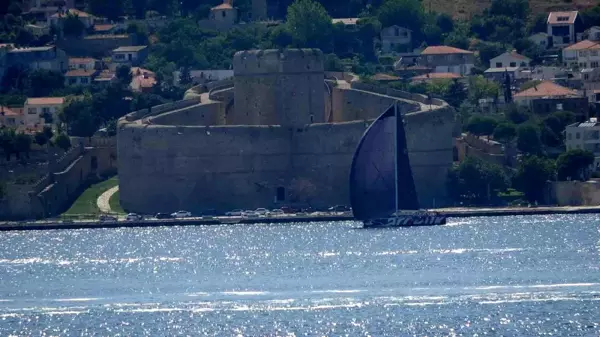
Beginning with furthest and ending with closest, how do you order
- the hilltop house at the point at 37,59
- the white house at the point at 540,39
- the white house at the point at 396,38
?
1. the white house at the point at 396,38
2. the white house at the point at 540,39
3. the hilltop house at the point at 37,59

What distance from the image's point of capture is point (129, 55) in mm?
125188

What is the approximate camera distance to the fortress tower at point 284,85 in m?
99.9

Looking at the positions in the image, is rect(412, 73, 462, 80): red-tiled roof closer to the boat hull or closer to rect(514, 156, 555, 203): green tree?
rect(514, 156, 555, 203): green tree

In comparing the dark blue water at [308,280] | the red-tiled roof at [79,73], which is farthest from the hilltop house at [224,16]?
the dark blue water at [308,280]

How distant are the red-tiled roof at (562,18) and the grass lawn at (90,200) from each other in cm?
2902

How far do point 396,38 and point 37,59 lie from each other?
14318 mm

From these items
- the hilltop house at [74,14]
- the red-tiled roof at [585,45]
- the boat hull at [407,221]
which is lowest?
the boat hull at [407,221]

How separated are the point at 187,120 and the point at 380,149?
11283 millimetres

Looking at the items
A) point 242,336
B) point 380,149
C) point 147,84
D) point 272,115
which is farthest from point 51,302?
point 147,84

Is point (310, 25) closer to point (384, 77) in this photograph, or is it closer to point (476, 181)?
point (384, 77)

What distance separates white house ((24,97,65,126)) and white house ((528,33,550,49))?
2013 cm

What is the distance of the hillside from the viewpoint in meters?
131

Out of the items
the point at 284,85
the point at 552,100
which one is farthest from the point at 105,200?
the point at 552,100

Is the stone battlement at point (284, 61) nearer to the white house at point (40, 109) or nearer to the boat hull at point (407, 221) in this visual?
the boat hull at point (407, 221)
